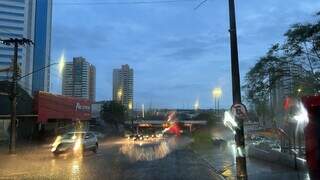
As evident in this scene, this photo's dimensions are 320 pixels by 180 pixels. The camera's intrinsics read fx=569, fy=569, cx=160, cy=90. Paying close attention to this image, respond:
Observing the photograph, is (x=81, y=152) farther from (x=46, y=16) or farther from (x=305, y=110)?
(x=305, y=110)

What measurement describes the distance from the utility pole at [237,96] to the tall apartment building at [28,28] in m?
27.0

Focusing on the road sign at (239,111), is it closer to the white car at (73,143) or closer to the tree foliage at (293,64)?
the tree foliage at (293,64)

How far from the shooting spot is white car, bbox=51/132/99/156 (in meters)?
39.6

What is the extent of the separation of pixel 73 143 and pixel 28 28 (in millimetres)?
18414

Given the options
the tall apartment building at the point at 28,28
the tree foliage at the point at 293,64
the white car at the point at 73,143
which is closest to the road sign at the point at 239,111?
the tree foliage at the point at 293,64

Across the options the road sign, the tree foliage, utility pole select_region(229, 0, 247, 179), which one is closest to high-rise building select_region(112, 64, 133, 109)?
the tree foliage

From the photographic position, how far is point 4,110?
2515 inches

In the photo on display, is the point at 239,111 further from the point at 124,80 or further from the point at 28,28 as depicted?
the point at 124,80

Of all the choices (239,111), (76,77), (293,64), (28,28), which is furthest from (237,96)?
(76,77)

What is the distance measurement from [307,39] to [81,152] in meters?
19.4

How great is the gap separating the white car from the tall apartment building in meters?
10.1

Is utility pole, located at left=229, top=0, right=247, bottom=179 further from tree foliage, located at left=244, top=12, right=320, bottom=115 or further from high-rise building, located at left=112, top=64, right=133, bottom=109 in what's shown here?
high-rise building, located at left=112, top=64, right=133, bottom=109

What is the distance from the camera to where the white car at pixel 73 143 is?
39594mm

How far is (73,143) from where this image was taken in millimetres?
40312
